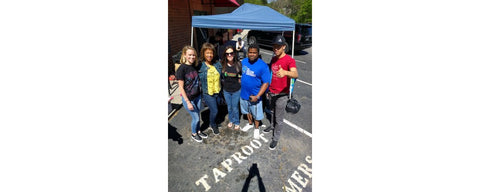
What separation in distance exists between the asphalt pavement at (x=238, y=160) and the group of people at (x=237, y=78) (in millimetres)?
344

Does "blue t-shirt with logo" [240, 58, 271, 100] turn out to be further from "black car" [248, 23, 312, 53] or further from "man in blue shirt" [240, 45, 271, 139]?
"black car" [248, 23, 312, 53]

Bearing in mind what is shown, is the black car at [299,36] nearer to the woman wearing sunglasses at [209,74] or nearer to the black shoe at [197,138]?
the woman wearing sunglasses at [209,74]

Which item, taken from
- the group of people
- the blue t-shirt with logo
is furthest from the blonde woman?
the blue t-shirt with logo

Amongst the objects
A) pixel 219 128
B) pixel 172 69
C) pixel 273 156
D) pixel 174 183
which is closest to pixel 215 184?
pixel 174 183

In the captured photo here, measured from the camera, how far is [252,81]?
109 inches

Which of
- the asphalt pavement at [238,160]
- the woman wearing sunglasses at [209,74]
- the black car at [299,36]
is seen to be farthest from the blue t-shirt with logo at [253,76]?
the black car at [299,36]

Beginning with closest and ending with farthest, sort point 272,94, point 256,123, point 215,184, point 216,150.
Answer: point 215,184
point 272,94
point 216,150
point 256,123

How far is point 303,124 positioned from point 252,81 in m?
1.78

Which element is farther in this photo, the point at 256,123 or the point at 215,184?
the point at 256,123

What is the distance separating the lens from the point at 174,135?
11.3 ft

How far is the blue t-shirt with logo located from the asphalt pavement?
974 mm

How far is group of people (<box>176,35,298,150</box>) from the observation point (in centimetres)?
254

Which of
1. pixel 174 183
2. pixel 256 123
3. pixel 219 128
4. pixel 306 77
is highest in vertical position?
pixel 306 77

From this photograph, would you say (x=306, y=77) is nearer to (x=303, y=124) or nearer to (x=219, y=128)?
(x=303, y=124)
